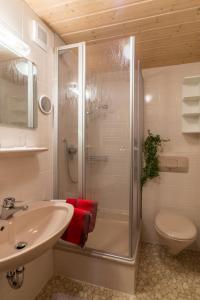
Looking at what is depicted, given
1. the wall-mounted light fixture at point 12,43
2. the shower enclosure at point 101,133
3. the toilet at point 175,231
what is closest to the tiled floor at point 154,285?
the toilet at point 175,231

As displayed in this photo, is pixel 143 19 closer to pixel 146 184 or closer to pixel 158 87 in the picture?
pixel 158 87

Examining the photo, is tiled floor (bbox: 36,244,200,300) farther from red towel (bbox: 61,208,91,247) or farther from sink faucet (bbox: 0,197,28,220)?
sink faucet (bbox: 0,197,28,220)

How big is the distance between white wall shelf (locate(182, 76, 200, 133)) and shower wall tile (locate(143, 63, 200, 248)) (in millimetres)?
85

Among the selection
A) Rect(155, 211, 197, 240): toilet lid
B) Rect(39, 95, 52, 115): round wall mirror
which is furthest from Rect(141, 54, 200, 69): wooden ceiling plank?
Rect(155, 211, 197, 240): toilet lid

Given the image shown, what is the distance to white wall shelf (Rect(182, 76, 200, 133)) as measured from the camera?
2023 millimetres

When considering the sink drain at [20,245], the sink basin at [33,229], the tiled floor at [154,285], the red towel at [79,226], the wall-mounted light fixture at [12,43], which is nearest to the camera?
the sink basin at [33,229]

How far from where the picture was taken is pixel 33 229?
1173 millimetres

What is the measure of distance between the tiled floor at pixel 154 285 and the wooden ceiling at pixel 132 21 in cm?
225

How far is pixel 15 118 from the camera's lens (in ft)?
4.06

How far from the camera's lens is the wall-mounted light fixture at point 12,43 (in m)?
1.11

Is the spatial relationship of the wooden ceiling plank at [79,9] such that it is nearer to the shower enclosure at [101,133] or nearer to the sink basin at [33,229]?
the shower enclosure at [101,133]

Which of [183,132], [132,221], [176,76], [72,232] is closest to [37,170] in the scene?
[72,232]

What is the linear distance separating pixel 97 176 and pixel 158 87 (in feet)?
A: 4.45

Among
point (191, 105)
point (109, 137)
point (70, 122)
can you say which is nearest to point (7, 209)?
point (70, 122)
